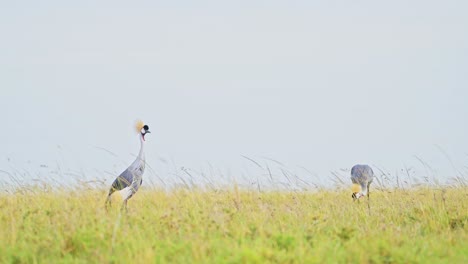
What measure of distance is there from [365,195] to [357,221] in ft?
12.5

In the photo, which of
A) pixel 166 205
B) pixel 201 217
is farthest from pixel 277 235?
pixel 166 205

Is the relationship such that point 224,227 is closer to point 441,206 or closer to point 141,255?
point 141,255

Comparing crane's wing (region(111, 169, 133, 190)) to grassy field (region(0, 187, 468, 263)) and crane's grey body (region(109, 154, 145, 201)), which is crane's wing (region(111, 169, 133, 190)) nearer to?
crane's grey body (region(109, 154, 145, 201))

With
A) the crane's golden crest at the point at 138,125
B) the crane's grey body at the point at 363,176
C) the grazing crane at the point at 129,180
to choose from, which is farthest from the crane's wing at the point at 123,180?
the crane's grey body at the point at 363,176

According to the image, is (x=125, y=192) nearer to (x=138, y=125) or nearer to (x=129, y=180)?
(x=129, y=180)

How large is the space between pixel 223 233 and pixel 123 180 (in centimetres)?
421

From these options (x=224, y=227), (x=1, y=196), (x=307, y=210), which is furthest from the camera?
(x=1, y=196)

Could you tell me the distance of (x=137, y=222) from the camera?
9.45 meters

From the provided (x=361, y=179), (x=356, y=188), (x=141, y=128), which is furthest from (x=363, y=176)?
(x=141, y=128)

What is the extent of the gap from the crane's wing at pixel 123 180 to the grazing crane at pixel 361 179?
460cm

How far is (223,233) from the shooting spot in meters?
8.32

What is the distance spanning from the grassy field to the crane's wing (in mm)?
391

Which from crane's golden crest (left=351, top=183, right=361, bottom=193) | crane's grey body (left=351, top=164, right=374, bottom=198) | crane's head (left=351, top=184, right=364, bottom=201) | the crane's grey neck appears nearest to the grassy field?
the crane's grey neck

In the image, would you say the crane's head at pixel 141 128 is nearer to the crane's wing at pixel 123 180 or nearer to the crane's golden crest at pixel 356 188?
the crane's wing at pixel 123 180
